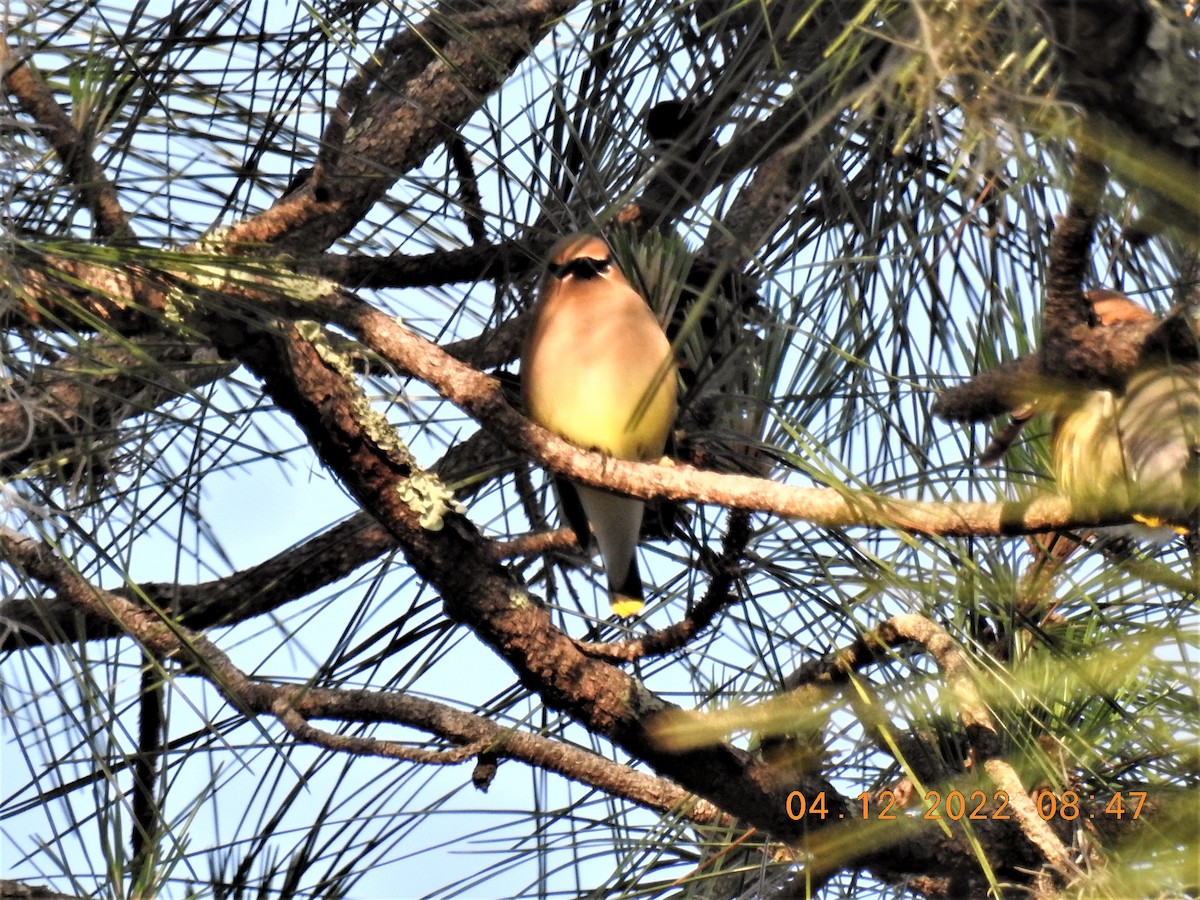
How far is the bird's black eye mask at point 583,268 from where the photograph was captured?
2480mm

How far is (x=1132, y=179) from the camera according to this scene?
38.4 inches

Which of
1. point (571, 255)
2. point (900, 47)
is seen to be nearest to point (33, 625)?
point (571, 255)

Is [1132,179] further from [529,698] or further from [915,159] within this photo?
[529,698]

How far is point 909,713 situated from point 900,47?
138 centimetres

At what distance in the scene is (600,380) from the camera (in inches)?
104

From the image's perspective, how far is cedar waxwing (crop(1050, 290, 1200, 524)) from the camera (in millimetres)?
1382

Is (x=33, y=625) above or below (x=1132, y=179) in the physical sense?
above

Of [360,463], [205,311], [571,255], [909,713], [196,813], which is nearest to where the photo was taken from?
[205,311]

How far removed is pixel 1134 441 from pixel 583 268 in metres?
1.10

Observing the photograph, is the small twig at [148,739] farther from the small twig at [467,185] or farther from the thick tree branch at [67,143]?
the small twig at [467,185]

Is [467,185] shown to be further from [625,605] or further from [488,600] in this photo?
[488,600]
